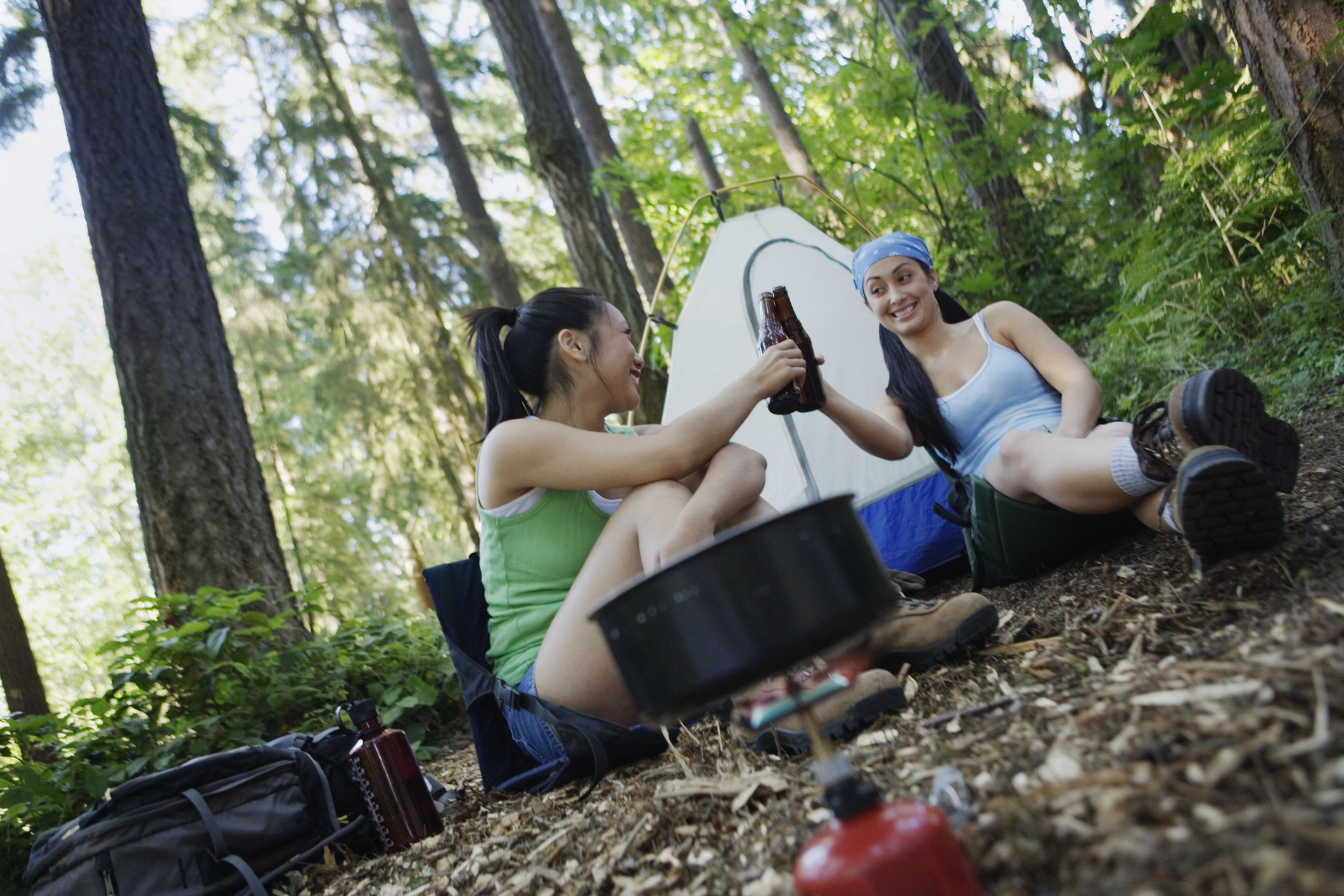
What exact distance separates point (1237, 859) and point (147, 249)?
Result: 415cm

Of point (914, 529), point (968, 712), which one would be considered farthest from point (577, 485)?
point (914, 529)

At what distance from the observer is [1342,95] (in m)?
2.58

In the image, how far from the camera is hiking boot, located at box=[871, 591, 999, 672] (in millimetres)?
1762

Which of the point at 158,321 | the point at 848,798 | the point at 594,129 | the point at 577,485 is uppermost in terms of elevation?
the point at 594,129

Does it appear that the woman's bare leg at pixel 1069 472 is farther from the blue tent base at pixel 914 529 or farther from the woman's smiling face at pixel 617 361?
the woman's smiling face at pixel 617 361

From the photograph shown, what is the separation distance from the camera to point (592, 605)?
1873 millimetres

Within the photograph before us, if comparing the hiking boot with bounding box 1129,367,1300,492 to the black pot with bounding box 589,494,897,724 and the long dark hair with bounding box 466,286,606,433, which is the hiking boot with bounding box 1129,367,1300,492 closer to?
the black pot with bounding box 589,494,897,724

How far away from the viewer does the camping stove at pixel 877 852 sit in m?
0.80

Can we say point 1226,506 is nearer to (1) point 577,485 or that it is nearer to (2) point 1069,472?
(2) point 1069,472

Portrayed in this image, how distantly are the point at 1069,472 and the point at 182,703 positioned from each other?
104 inches

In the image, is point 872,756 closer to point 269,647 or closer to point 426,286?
point 269,647

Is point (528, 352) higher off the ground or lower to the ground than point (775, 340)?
higher

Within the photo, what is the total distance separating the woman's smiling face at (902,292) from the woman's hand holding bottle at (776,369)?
0.57 metres

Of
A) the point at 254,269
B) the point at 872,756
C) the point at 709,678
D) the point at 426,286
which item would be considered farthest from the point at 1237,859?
the point at 254,269
